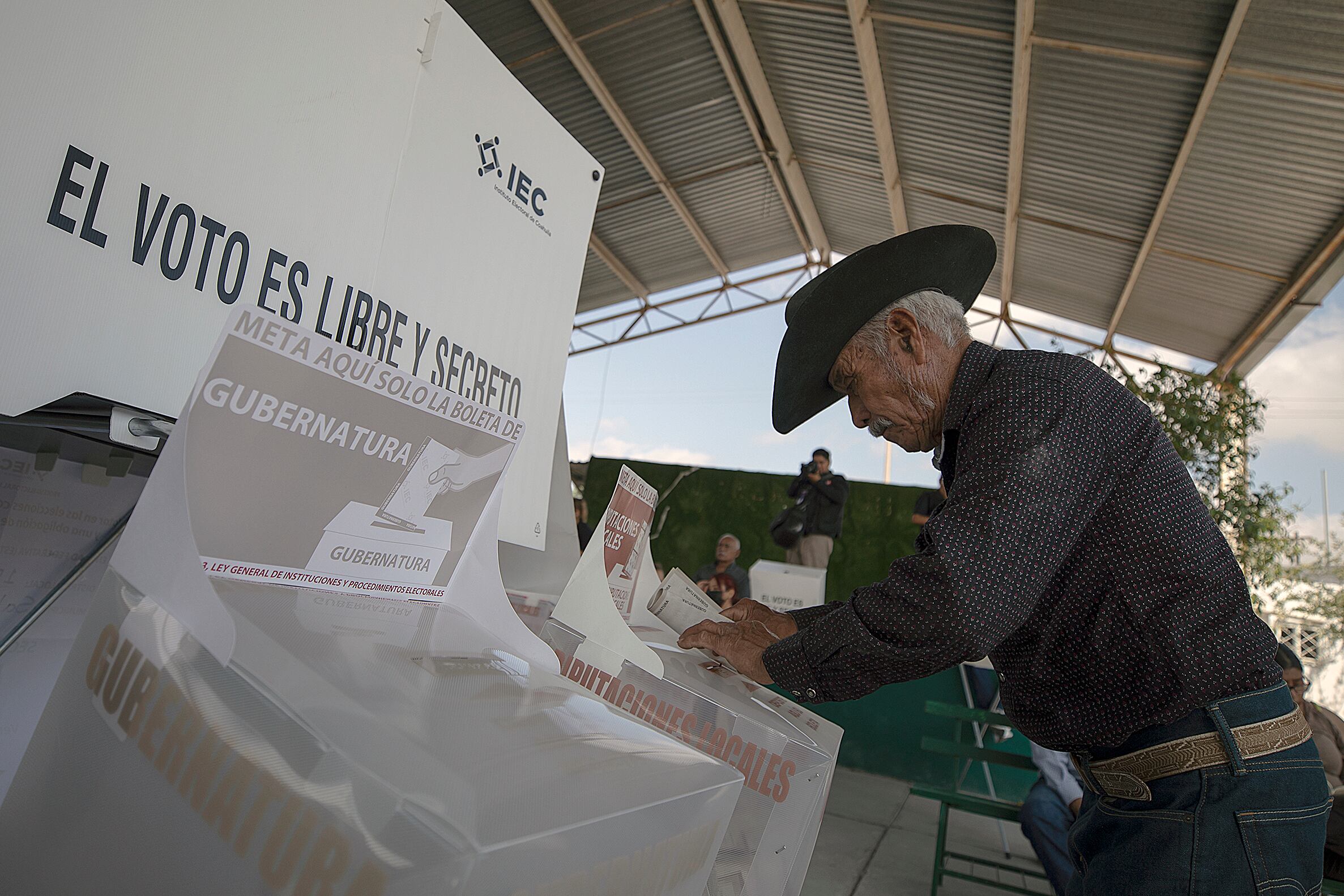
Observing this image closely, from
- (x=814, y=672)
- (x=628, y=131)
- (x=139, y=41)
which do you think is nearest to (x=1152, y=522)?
(x=814, y=672)

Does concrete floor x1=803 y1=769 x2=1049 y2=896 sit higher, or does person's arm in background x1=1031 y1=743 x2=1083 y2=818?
person's arm in background x1=1031 y1=743 x2=1083 y2=818

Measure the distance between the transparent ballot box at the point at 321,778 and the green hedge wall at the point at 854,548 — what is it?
14.1 ft

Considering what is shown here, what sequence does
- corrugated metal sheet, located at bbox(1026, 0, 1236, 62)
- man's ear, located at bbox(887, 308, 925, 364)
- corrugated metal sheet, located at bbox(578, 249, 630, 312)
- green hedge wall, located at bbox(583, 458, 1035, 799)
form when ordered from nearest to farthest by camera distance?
1. man's ear, located at bbox(887, 308, 925, 364)
2. corrugated metal sheet, located at bbox(1026, 0, 1236, 62)
3. green hedge wall, located at bbox(583, 458, 1035, 799)
4. corrugated metal sheet, located at bbox(578, 249, 630, 312)

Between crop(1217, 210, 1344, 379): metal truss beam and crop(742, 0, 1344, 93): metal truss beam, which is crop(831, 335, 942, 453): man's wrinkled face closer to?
crop(742, 0, 1344, 93): metal truss beam

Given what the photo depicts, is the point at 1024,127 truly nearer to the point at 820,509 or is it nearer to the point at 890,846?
the point at 820,509

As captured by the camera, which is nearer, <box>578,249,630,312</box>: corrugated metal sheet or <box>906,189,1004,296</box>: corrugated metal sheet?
<box>906,189,1004,296</box>: corrugated metal sheet

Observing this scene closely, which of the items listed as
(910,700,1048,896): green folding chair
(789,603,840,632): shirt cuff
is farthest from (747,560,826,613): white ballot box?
(789,603,840,632): shirt cuff

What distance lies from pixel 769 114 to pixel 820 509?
159 inches

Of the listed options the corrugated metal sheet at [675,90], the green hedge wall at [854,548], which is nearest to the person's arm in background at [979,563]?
the green hedge wall at [854,548]

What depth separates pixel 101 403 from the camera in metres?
0.60

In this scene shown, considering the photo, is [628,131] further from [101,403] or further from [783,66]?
[101,403]

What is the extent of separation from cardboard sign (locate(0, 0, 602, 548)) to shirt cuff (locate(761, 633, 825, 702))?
0.44m

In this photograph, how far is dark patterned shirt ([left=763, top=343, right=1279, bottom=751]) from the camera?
2.89ft

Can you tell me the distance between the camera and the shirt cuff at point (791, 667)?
923 mm
